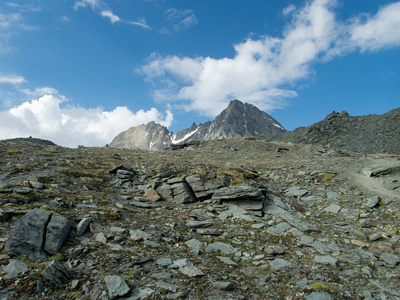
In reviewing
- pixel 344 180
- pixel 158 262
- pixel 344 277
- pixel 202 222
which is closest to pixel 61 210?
pixel 158 262

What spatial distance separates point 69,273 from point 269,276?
5658 millimetres

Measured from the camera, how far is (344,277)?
24.4 feet

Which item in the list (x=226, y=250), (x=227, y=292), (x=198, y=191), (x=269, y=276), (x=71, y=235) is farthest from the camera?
(x=198, y=191)

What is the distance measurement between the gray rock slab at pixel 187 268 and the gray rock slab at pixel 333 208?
9.59 meters

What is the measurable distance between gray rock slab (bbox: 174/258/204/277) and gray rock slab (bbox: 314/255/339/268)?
4224 mm

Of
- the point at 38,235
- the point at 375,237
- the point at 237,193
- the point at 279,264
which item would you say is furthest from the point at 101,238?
the point at 375,237

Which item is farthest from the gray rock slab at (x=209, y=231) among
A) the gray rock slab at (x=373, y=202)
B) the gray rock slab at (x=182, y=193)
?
the gray rock slab at (x=373, y=202)

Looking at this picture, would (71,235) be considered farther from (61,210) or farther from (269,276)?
(269,276)

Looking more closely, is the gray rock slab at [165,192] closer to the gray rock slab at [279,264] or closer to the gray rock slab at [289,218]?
the gray rock slab at [289,218]

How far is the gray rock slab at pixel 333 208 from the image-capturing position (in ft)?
44.0

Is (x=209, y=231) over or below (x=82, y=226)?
below

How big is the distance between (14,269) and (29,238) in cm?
119

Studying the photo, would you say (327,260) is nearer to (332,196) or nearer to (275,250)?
(275,250)

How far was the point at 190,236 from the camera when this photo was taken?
956cm
